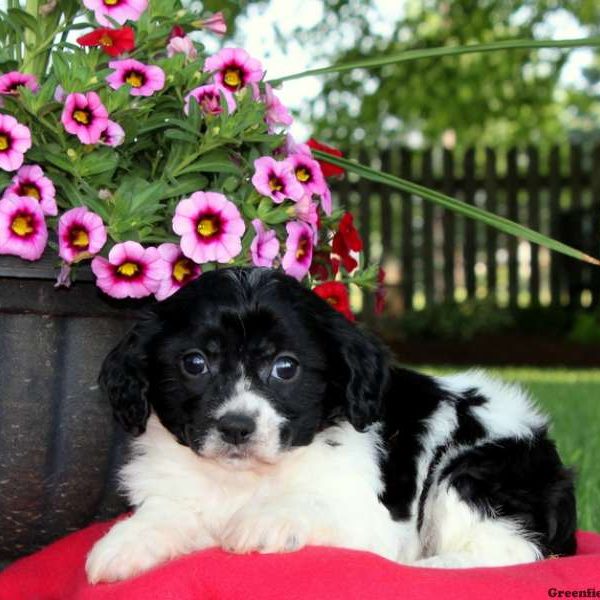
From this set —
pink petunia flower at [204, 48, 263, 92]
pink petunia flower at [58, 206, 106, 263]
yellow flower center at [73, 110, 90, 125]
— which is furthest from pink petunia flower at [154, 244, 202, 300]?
pink petunia flower at [204, 48, 263, 92]

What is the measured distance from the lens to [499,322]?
16.0 metres

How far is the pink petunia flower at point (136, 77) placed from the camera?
135 inches

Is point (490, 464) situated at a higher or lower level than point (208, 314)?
lower

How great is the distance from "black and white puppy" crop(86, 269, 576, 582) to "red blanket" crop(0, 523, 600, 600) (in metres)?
0.10

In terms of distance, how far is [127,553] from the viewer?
8.96 ft

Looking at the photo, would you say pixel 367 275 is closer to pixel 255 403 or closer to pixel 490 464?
pixel 490 464

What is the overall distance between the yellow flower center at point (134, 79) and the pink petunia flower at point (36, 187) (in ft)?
1.39

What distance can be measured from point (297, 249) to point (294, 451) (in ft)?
2.99

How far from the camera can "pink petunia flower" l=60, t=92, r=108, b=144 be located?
3.23 meters

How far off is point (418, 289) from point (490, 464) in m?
14.6

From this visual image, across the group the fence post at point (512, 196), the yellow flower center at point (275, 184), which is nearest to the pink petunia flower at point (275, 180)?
the yellow flower center at point (275, 184)

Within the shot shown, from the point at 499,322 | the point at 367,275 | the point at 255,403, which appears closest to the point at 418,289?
the point at 499,322

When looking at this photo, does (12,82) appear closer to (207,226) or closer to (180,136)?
(180,136)

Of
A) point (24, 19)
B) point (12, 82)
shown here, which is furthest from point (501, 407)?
point (24, 19)
